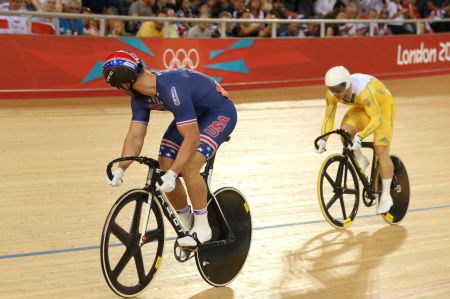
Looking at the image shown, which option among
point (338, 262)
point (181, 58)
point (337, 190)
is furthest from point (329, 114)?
point (181, 58)

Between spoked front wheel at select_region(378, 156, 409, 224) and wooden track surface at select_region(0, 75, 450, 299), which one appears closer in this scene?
wooden track surface at select_region(0, 75, 450, 299)

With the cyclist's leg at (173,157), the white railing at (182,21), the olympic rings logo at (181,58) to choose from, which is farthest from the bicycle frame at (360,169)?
the olympic rings logo at (181,58)

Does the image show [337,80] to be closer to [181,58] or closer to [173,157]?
[173,157]

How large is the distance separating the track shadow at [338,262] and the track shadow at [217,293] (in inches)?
11.3

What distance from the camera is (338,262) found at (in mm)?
5273

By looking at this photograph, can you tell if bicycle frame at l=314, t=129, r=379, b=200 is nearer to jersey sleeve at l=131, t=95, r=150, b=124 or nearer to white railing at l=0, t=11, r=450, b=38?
jersey sleeve at l=131, t=95, r=150, b=124

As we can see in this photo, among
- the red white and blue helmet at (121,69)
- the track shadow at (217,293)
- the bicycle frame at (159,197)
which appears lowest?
the track shadow at (217,293)

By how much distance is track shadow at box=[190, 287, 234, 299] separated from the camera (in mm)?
4590

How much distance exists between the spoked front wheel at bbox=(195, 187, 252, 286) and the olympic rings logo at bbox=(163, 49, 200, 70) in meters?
6.84

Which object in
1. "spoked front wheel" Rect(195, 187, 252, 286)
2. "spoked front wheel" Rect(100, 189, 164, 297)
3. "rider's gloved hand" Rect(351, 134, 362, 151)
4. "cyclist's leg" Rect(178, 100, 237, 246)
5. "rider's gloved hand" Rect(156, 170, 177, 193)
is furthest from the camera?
"rider's gloved hand" Rect(351, 134, 362, 151)

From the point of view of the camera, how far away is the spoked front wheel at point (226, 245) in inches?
183

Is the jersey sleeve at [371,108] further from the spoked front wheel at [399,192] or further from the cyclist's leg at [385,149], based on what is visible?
the spoked front wheel at [399,192]

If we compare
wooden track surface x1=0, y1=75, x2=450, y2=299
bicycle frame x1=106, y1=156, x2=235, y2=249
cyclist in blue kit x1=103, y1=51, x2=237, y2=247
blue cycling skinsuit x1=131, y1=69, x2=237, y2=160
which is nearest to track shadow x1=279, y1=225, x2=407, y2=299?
wooden track surface x1=0, y1=75, x2=450, y2=299

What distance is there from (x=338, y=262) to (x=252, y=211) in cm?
122
